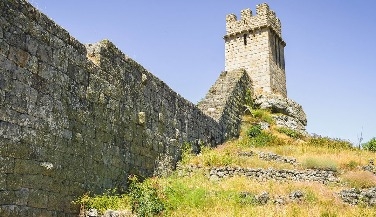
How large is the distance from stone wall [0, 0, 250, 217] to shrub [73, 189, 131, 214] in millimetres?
157

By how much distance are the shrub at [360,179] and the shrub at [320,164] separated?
88 cm

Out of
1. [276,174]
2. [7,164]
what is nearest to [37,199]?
[7,164]

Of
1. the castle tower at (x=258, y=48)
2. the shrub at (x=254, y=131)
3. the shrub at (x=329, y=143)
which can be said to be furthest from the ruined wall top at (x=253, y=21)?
the shrub at (x=329, y=143)

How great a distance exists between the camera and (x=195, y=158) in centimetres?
1541

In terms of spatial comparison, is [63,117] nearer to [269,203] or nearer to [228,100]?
[269,203]

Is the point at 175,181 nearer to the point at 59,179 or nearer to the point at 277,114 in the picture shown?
the point at 59,179

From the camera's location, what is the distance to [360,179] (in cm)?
1384

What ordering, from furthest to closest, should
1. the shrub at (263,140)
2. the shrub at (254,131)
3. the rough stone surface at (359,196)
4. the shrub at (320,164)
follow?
the shrub at (254,131), the shrub at (263,140), the shrub at (320,164), the rough stone surface at (359,196)

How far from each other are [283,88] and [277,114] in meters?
4.38

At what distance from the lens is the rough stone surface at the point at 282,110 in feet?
84.8

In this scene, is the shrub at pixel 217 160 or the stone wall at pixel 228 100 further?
the stone wall at pixel 228 100

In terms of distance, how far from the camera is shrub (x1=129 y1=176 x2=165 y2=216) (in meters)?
9.32

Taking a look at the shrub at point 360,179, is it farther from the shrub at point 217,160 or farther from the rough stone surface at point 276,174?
the shrub at point 217,160

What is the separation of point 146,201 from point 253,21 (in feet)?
71.7
